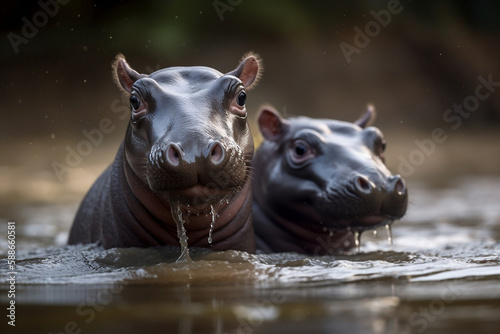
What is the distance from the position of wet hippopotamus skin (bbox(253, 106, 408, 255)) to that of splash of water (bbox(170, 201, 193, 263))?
4.62 feet

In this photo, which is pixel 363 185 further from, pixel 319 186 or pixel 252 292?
pixel 252 292

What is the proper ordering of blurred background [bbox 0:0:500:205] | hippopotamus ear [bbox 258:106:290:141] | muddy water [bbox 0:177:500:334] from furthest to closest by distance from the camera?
blurred background [bbox 0:0:500:205] → hippopotamus ear [bbox 258:106:290:141] → muddy water [bbox 0:177:500:334]

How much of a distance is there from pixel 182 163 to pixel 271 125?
9.10ft

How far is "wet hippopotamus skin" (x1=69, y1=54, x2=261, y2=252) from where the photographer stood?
17.0ft

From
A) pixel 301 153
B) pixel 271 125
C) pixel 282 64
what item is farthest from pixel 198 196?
pixel 282 64

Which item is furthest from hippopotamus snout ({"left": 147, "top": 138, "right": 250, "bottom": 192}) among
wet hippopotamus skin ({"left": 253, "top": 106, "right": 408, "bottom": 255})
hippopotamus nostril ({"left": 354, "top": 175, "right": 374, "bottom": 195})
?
wet hippopotamus skin ({"left": 253, "top": 106, "right": 408, "bottom": 255})

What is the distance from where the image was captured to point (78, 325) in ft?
12.3

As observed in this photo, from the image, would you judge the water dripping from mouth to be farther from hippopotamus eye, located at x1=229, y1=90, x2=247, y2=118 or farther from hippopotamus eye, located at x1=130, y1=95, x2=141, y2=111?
hippopotamus eye, located at x1=130, y1=95, x2=141, y2=111

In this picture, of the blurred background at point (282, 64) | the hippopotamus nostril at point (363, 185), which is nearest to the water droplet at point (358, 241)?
the hippopotamus nostril at point (363, 185)

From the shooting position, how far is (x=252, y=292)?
14.8ft

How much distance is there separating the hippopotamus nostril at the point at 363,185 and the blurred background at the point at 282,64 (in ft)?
34.3

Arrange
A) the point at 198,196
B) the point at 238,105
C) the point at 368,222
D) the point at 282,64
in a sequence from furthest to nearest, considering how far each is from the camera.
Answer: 1. the point at 282,64
2. the point at 368,222
3. the point at 238,105
4. the point at 198,196

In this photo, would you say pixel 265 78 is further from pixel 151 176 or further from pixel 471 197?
pixel 151 176

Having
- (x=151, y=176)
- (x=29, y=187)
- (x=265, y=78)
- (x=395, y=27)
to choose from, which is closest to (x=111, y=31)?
(x=265, y=78)
